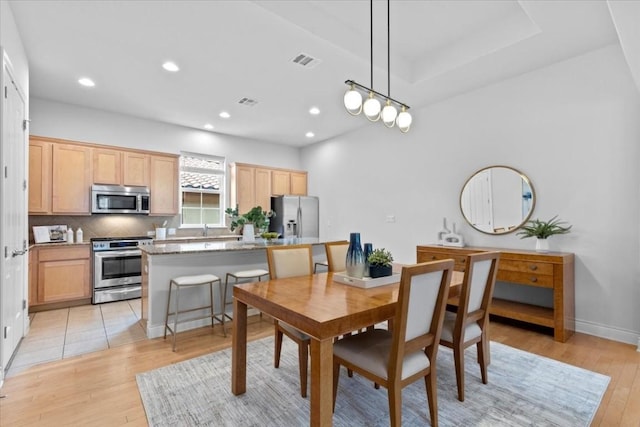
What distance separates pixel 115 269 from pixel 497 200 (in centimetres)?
530

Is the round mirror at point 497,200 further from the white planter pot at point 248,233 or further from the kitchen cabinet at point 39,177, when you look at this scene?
the kitchen cabinet at point 39,177

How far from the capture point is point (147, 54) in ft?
10.5

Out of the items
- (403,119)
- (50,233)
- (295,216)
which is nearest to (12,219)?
(50,233)

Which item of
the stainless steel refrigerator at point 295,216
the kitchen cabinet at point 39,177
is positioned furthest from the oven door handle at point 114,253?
the stainless steel refrigerator at point 295,216

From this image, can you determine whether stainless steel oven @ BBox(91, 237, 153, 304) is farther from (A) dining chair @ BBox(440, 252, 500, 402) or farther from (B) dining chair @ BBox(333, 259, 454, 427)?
(A) dining chair @ BBox(440, 252, 500, 402)

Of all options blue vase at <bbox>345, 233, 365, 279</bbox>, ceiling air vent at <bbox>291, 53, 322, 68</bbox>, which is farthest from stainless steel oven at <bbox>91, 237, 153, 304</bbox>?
blue vase at <bbox>345, 233, 365, 279</bbox>

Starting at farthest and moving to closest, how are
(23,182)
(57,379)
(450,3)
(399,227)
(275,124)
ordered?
(275,124), (399,227), (23,182), (450,3), (57,379)

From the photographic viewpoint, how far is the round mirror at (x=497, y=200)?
3623 mm

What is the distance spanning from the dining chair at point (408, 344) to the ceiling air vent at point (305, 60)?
2.61m

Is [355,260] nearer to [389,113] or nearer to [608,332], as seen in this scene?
[389,113]

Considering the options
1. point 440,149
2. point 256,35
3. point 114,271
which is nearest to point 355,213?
point 440,149

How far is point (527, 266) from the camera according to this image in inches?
125

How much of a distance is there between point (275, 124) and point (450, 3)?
3439 millimetres

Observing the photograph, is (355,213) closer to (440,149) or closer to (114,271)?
(440,149)
